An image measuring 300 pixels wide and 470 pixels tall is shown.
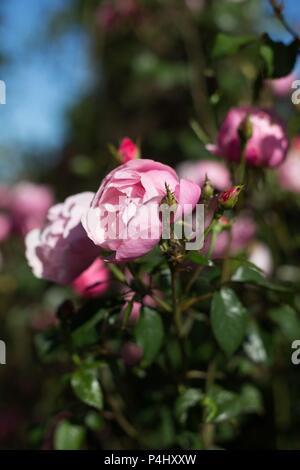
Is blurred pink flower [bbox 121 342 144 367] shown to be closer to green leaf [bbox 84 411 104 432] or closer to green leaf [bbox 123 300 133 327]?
green leaf [bbox 84 411 104 432]

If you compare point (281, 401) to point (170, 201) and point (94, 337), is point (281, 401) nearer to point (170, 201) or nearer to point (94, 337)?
point (94, 337)

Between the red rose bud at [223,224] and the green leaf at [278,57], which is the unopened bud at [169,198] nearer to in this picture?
the red rose bud at [223,224]

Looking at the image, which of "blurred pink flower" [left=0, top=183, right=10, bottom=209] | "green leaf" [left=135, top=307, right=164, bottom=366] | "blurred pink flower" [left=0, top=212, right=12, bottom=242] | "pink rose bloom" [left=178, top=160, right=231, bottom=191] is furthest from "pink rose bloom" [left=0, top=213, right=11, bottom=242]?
"green leaf" [left=135, top=307, right=164, bottom=366]

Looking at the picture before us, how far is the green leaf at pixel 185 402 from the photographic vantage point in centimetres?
85

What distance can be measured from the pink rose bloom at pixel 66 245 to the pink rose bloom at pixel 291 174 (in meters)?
0.75

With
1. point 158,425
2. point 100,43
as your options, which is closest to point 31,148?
point 100,43

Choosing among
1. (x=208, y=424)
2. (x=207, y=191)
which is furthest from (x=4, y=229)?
(x=207, y=191)

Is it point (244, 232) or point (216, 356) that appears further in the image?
point (244, 232)

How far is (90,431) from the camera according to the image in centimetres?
95

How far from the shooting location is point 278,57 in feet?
2.87

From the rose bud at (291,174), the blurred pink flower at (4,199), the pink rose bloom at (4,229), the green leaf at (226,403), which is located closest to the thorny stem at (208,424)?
the green leaf at (226,403)

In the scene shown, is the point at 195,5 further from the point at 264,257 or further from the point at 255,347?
the point at 255,347

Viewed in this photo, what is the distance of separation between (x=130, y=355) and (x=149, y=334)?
15.3 inches

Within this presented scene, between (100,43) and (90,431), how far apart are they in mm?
2255
